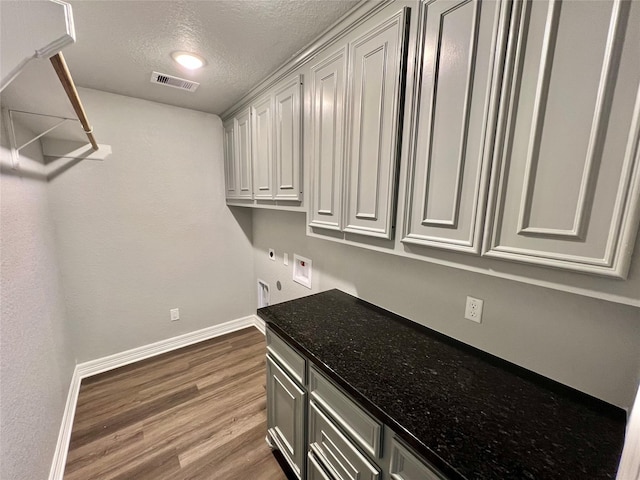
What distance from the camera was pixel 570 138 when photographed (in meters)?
0.67

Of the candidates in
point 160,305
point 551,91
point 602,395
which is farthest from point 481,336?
point 160,305

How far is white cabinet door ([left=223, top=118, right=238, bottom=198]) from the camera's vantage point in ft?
8.31

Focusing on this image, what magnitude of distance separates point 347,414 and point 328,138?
4.27ft

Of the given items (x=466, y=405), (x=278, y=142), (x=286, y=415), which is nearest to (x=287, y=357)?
(x=286, y=415)

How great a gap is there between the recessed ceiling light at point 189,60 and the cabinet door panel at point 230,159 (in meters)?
0.75

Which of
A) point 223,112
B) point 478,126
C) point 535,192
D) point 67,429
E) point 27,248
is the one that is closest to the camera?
point 535,192

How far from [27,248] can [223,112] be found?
1917 mm

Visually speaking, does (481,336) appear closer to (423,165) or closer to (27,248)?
(423,165)

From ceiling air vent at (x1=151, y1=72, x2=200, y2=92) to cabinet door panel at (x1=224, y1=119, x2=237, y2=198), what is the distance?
477 millimetres

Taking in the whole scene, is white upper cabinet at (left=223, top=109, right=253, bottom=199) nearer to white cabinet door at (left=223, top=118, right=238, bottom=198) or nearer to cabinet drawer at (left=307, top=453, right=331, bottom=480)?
white cabinet door at (left=223, top=118, right=238, bottom=198)

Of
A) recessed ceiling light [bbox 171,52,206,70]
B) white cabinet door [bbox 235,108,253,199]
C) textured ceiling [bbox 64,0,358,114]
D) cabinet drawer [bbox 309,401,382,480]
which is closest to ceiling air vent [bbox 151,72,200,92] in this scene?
textured ceiling [bbox 64,0,358,114]

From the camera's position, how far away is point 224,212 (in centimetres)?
289

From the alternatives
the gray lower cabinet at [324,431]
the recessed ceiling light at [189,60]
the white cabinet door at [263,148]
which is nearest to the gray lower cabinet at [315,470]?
the gray lower cabinet at [324,431]

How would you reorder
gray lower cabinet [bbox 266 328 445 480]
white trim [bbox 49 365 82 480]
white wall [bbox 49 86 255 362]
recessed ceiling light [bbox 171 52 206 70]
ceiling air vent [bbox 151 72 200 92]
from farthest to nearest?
white wall [bbox 49 86 255 362] < ceiling air vent [bbox 151 72 200 92] < recessed ceiling light [bbox 171 52 206 70] < white trim [bbox 49 365 82 480] < gray lower cabinet [bbox 266 328 445 480]
